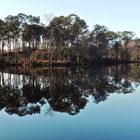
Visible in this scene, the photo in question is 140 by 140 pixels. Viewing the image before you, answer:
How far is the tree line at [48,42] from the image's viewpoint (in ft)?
292

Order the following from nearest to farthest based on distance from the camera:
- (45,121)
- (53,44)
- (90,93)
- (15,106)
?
(45,121), (15,106), (90,93), (53,44)

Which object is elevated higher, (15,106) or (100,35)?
(100,35)

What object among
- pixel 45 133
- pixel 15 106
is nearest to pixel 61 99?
pixel 15 106

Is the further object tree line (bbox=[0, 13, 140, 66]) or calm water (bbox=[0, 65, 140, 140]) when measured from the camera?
tree line (bbox=[0, 13, 140, 66])

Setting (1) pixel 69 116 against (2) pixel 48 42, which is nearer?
(1) pixel 69 116

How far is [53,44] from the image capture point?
93562 mm

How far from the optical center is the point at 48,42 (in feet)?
319

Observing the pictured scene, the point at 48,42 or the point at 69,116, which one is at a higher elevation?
the point at 48,42

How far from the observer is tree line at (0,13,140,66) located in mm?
88894

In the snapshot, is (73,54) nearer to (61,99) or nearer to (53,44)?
(53,44)

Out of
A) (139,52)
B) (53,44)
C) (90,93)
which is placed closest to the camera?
(90,93)

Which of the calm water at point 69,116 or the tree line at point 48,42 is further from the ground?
the tree line at point 48,42

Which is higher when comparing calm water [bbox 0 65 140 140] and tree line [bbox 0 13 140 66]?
tree line [bbox 0 13 140 66]

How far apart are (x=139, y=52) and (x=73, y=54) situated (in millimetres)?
63435
